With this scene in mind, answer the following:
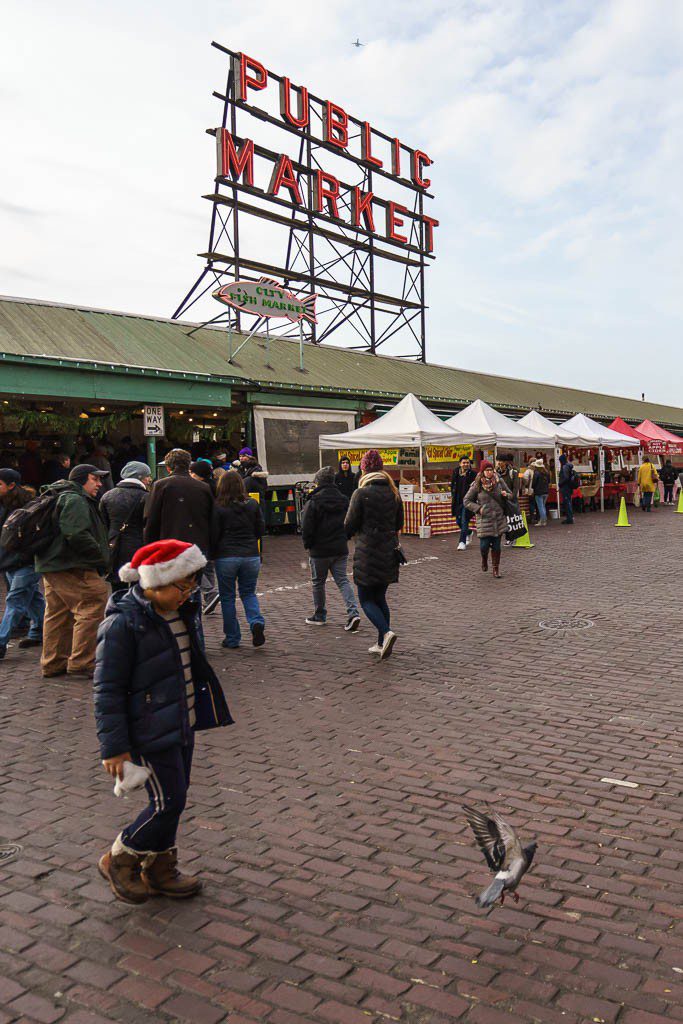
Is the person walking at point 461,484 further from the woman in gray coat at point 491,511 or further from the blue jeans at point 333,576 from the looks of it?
the blue jeans at point 333,576

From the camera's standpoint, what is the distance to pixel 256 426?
19766 mm

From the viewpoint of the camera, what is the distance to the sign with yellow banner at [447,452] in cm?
1886

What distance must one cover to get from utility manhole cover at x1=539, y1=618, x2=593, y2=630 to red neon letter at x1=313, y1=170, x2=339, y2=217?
2271cm

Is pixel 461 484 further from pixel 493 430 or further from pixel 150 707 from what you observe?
pixel 150 707

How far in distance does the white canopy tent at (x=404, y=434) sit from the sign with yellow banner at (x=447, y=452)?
43cm

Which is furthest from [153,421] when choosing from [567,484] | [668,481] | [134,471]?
[668,481]

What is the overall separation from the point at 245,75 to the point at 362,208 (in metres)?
6.90

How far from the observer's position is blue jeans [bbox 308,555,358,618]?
893 centimetres

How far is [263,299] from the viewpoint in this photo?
66.5 feet

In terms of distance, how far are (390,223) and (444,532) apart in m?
18.2

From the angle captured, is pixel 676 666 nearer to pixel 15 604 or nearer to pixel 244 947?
pixel 244 947

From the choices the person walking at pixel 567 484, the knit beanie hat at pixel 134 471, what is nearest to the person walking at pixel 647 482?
the person walking at pixel 567 484

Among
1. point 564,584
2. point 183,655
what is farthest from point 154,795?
point 564,584

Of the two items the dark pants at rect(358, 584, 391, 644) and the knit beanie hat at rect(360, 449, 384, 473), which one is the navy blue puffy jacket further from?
the knit beanie hat at rect(360, 449, 384, 473)
